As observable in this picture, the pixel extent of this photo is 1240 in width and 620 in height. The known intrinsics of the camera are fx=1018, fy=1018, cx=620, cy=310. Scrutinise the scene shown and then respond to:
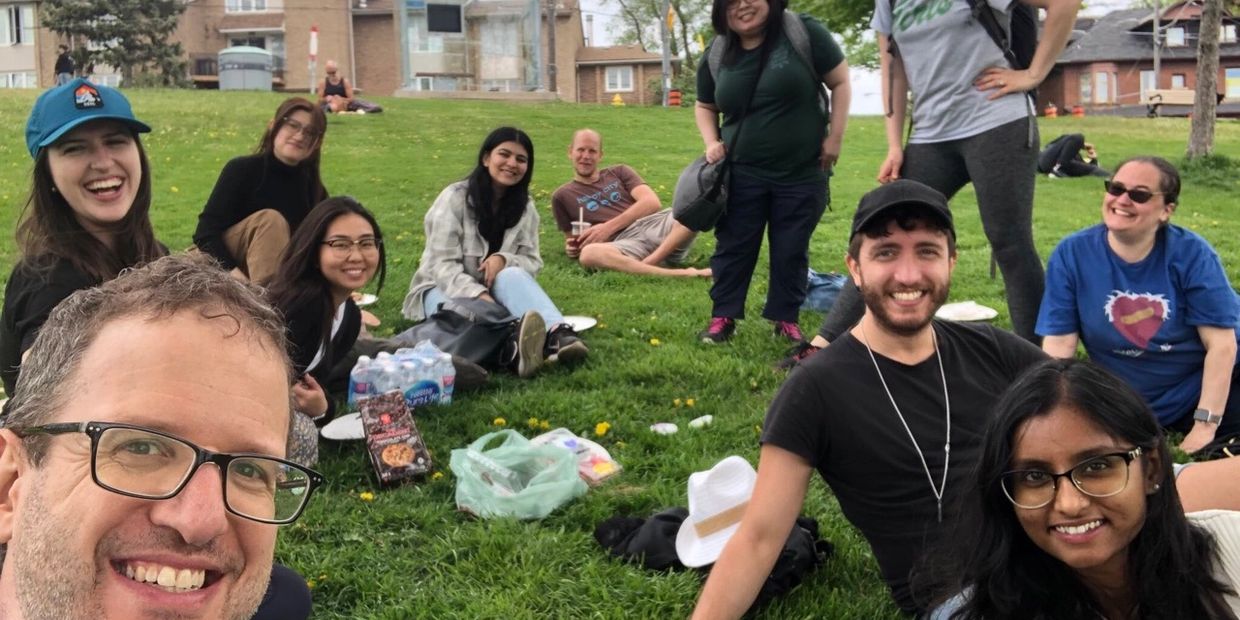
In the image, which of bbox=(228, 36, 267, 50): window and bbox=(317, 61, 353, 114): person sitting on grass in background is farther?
bbox=(228, 36, 267, 50): window

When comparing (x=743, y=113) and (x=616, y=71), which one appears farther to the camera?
(x=616, y=71)

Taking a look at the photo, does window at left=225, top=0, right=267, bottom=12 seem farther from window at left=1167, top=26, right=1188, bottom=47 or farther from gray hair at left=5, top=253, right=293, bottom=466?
gray hair at left=5, top=253, right=293, bottom=466

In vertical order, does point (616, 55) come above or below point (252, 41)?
below

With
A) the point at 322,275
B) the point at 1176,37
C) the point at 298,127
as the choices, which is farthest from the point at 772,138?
the point at 1176,37

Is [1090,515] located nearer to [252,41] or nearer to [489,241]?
[489,241]

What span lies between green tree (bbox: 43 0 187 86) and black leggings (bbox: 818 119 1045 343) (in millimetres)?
41069

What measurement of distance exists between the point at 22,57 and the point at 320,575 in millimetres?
60882

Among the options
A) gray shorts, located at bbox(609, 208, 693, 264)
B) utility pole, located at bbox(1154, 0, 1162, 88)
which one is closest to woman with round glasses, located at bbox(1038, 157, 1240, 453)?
gray shorts, located at bbox(609, 208, 693, 264)

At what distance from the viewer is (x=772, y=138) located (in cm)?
564

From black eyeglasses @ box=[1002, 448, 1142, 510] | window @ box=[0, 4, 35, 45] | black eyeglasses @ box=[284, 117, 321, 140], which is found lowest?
black eyeglasses @ box=[1002, 448, 1142, 510]

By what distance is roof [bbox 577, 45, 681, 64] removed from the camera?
181 feet

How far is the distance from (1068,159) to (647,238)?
7.78 m

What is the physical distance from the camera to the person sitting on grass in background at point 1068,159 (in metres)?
11.9

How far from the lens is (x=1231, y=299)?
4250 mm
